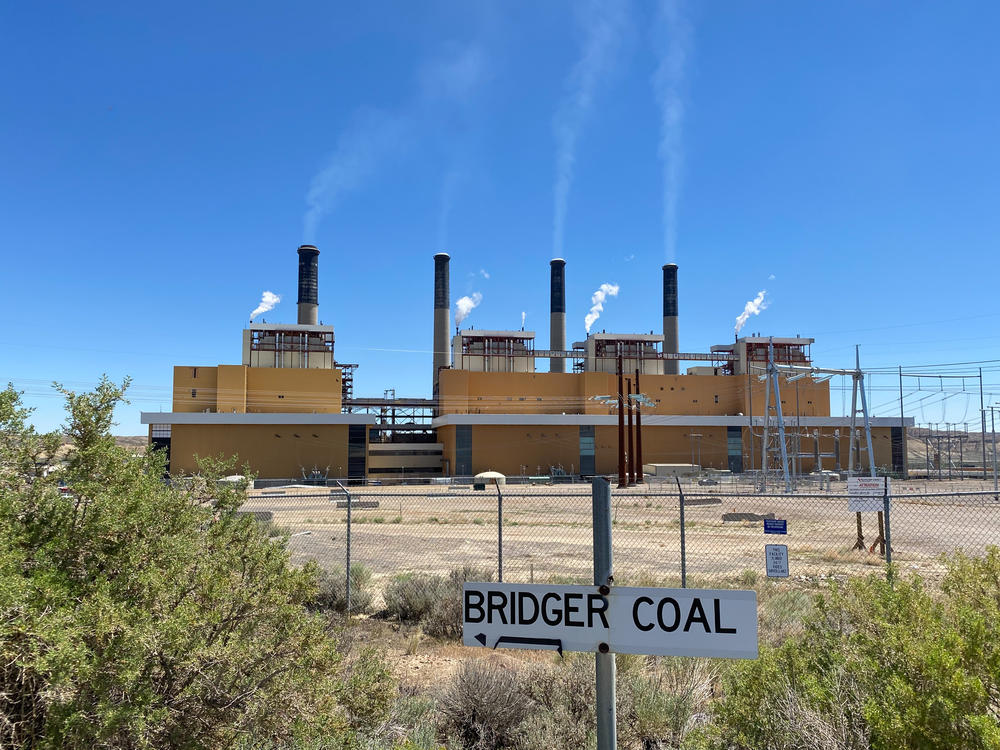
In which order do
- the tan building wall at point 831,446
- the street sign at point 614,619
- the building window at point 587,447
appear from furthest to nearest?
the tan building wall at point 831,446 → the building window at point 587,447 → the street sign at point 614,619

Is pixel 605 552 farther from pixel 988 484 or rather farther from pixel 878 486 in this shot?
pixel 988 484

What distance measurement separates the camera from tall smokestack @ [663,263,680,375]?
79.1m

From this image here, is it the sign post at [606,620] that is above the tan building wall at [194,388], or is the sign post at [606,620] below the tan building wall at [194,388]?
below

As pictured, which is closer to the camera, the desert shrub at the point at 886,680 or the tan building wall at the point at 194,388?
the desert shrub at the point at 886,680

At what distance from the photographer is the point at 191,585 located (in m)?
4.27

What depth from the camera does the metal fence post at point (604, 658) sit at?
273cm

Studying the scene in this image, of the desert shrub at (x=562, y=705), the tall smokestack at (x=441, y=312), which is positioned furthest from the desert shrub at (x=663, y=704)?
the tall smokestack at (x=441, y=312)

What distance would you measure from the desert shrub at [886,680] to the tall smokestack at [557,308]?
74.1 metres

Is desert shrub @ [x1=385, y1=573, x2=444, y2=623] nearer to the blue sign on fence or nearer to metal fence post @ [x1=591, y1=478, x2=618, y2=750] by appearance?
the blue sign on fence

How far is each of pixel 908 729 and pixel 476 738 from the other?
329 cm

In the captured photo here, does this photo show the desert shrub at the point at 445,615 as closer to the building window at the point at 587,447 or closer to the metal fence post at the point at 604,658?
the metal fence post at the point at 604,658

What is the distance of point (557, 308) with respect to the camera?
263 ft

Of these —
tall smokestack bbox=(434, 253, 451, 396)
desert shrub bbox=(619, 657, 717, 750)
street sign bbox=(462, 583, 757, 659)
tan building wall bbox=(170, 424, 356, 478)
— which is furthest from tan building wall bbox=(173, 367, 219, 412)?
street sign bbox=(462, 583, 757, 659)

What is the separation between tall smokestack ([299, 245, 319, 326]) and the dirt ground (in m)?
36.2
